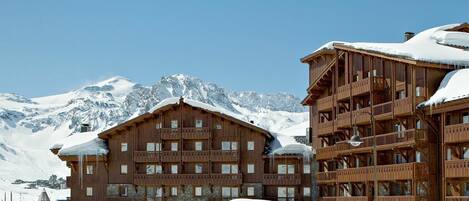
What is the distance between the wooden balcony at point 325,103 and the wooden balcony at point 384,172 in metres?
5.97

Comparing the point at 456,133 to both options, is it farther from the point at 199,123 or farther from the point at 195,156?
the point at 199,123

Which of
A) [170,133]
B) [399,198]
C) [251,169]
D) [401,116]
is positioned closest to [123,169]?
[170,133]

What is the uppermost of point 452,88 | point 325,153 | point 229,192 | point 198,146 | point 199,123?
→ point 452,88

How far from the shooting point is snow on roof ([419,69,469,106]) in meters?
54.9

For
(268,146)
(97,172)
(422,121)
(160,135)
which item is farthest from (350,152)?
(97,172)

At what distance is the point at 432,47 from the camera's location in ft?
202

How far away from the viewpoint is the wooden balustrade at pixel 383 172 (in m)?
58.5

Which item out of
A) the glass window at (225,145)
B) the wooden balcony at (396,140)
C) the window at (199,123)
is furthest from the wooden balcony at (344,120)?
the window at (199,123)

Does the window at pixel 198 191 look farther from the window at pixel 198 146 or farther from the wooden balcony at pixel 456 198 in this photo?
the wooden balcony at pixel 456 198

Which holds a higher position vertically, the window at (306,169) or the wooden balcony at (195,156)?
the wooden balcony at (195,156)

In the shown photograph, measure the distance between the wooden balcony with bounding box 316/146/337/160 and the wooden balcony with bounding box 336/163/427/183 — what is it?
7.72 feet

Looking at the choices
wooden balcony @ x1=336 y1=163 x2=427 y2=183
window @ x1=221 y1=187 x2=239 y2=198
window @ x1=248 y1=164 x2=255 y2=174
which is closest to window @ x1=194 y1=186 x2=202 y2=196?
window @ x1=221 y1=187 x2=239 y2=198

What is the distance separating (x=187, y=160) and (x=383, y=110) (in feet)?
87.0

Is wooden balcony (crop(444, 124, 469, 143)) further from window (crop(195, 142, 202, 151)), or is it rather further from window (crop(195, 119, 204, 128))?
window (crop(195, 142, 202, 151))
